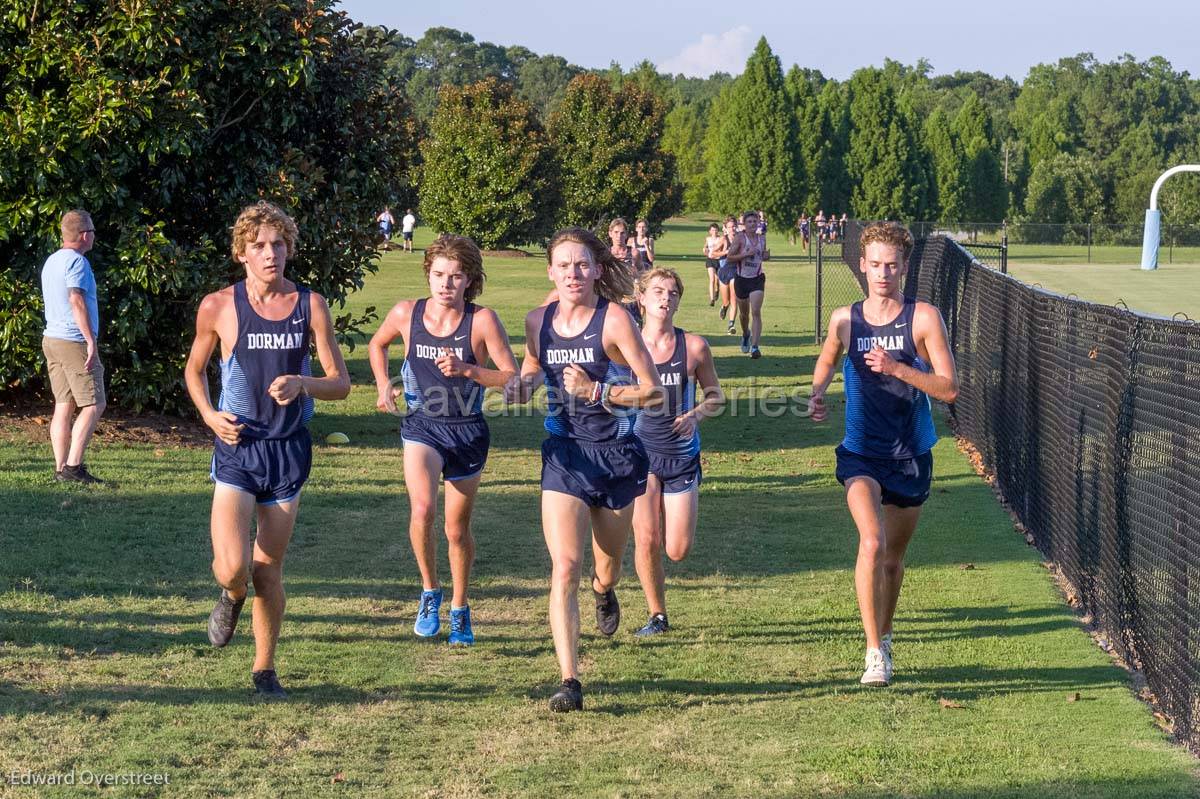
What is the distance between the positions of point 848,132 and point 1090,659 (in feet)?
246

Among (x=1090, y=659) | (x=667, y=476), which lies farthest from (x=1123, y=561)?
(x=667, y=476)

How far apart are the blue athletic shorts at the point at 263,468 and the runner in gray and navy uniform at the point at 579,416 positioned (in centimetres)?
110

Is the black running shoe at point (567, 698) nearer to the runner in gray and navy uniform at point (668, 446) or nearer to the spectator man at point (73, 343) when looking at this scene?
the runner in gray and navy uniform at point (668, 446)

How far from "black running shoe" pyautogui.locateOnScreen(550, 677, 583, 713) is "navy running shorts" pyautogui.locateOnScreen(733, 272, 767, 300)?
16021 millimetres

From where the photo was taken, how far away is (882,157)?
77625 mm

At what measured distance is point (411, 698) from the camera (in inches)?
265

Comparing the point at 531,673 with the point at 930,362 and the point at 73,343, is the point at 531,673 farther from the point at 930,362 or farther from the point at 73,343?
the point at 73,343

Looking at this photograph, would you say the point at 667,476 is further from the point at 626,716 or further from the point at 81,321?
the point at 81,321

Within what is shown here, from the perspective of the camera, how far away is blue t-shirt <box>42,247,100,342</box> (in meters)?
11.1

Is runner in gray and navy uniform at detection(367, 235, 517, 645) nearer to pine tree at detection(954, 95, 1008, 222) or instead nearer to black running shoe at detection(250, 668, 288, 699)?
black running shoe at detection(250, 668, 288, 699)

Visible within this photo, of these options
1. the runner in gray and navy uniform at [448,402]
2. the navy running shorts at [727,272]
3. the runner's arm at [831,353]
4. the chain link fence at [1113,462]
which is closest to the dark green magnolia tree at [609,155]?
the navy running shorts at [727,272]

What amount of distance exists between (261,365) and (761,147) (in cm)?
6690

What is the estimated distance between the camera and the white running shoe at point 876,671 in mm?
7062

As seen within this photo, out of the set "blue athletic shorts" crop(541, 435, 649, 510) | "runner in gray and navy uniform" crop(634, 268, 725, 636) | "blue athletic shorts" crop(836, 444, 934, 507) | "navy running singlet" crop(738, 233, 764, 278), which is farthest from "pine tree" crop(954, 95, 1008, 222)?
"blue athletic shorts" crop(541, 435, 649, 510)
